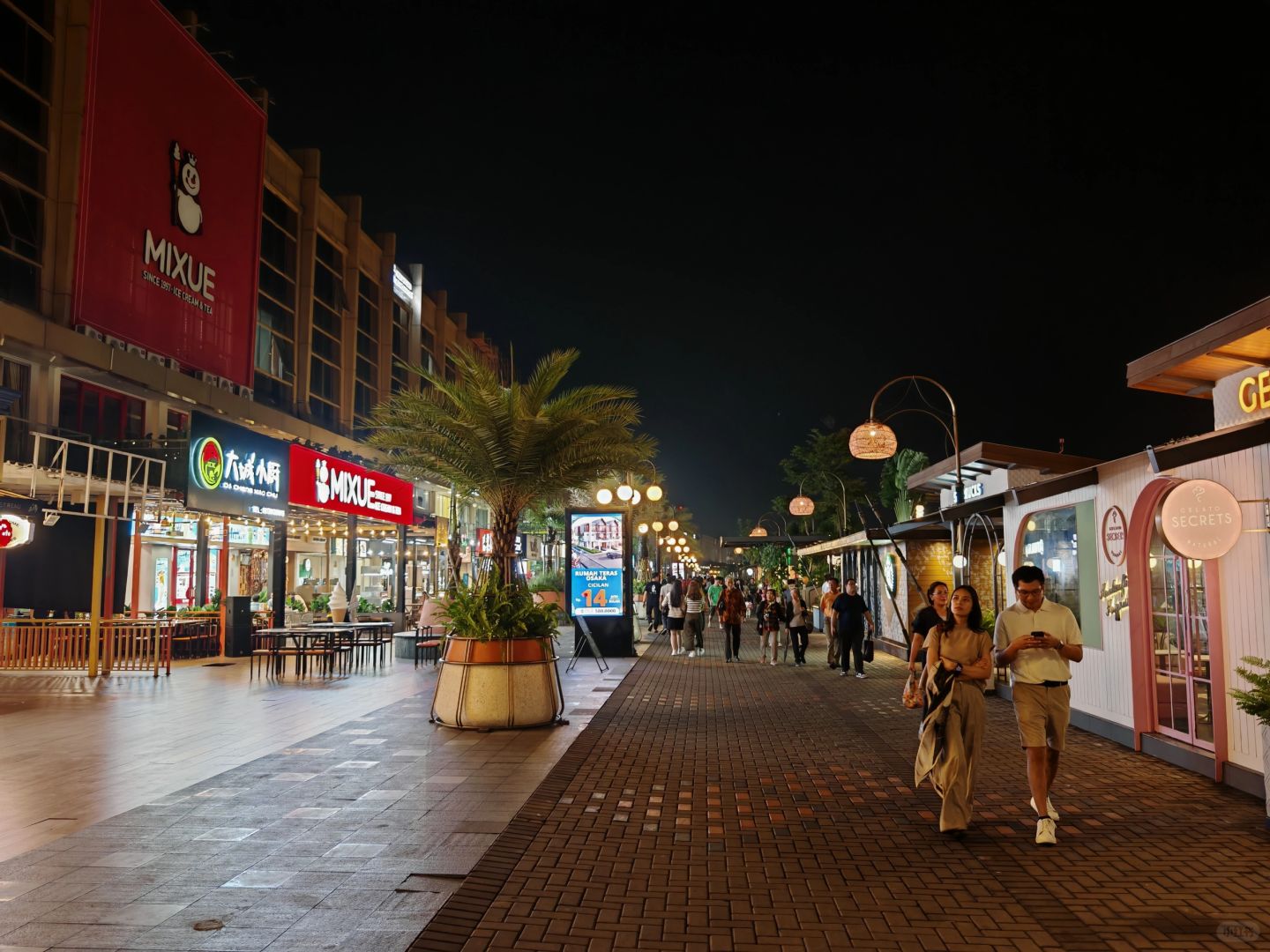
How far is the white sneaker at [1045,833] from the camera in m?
5.81

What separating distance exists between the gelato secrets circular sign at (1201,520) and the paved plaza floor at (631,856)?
1842 millimetres

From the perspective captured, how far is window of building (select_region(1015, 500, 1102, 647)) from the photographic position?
10.3m

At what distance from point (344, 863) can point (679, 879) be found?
6.18ft

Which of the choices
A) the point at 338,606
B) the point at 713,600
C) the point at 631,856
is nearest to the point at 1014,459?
the point at 631,856

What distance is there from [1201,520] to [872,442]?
25.4 ft

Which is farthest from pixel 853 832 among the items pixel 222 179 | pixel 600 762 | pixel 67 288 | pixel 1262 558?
pixel 222 179

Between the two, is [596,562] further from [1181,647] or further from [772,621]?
[1181,647]

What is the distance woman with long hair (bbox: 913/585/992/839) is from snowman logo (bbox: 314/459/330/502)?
607 inches

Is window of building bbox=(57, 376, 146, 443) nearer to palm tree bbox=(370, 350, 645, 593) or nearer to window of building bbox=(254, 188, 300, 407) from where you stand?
window of building bbox=(254, 188, 300, 407)

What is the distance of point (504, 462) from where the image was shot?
40.3ft

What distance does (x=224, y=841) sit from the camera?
5.79 m

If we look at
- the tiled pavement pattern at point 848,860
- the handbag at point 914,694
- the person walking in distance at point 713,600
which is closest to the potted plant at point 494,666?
the tiled pavement pattern at point 848,860

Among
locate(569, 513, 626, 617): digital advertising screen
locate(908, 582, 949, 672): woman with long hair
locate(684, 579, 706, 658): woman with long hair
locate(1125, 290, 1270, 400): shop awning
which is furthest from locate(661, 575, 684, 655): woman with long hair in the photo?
locate(1125, 290, 1270, 400): shop awning

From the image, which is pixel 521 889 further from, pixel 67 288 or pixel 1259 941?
pixel 67 288
